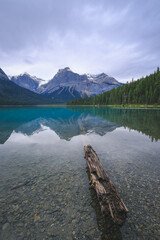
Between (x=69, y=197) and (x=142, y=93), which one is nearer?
(x=69, y=197)

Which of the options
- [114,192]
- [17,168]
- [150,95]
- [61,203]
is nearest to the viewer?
[114,192]

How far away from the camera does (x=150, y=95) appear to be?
10319 cm

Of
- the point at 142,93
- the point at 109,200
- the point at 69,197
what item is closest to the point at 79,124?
the point at 69,197

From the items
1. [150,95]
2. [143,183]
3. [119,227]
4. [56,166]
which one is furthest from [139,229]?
[150,95]

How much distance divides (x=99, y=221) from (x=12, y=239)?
365 centimetres

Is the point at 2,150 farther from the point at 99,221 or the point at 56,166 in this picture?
the point at 99,221

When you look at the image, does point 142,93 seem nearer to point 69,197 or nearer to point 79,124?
point 79,124

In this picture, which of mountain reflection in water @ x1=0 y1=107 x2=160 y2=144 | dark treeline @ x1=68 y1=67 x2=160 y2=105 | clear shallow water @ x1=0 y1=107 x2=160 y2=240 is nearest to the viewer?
clear shallow water @ x1=0 y1=107 x2=160 y2=240

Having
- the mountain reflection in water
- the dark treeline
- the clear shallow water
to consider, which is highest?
the dark treeline

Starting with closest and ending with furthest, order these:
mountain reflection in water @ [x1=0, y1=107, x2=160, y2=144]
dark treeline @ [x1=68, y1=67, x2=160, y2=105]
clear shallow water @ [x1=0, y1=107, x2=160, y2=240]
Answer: clear shallow water @ [x1=0, y1=107, x2=160, y2=240] < mountain reflection in water @ [x1=0, y1=107, x2=160, y2=144] < dark treeline @ [x1=68, y1=67, x2=160, y2=105]

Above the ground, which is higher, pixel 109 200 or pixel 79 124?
pixel 109 200

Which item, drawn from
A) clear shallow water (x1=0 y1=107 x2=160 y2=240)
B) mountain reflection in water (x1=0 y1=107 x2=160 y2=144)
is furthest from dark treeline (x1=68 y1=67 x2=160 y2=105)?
clear shallow water (x1=0 y1=107 x2=160 y2=240)

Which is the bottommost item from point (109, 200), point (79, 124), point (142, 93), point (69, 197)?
point (79, 124)

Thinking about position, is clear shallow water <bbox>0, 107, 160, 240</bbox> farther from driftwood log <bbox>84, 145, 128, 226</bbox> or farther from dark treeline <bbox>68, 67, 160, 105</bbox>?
dark treeline <bbox>68, 67, 160, 105</bbox>
